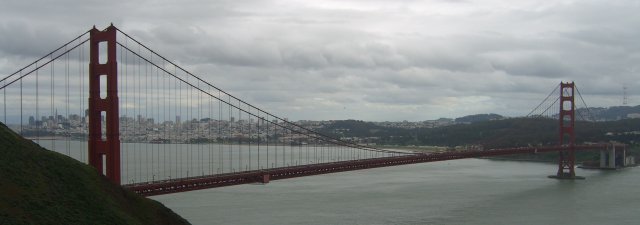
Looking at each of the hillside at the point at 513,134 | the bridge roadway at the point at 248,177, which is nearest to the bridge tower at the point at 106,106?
the bridge roadway at the point at 248,177

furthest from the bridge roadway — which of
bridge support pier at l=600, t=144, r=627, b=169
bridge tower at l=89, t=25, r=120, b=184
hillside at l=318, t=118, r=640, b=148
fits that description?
hillside at l=318, t=118, r=640, b=148

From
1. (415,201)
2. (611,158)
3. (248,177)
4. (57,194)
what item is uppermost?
(57,194)

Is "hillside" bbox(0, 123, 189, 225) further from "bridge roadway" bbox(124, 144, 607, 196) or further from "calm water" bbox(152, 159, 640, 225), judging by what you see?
"calm water" bbox(152, 159, 640, 225)

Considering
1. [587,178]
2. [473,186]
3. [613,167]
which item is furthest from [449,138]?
[473,186]

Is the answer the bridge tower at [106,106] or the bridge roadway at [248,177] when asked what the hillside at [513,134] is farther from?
the bridge tower at [106,106]

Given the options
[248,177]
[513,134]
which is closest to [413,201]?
[248,177]

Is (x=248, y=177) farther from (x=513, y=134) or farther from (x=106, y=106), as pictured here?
(x=513, y=134)
